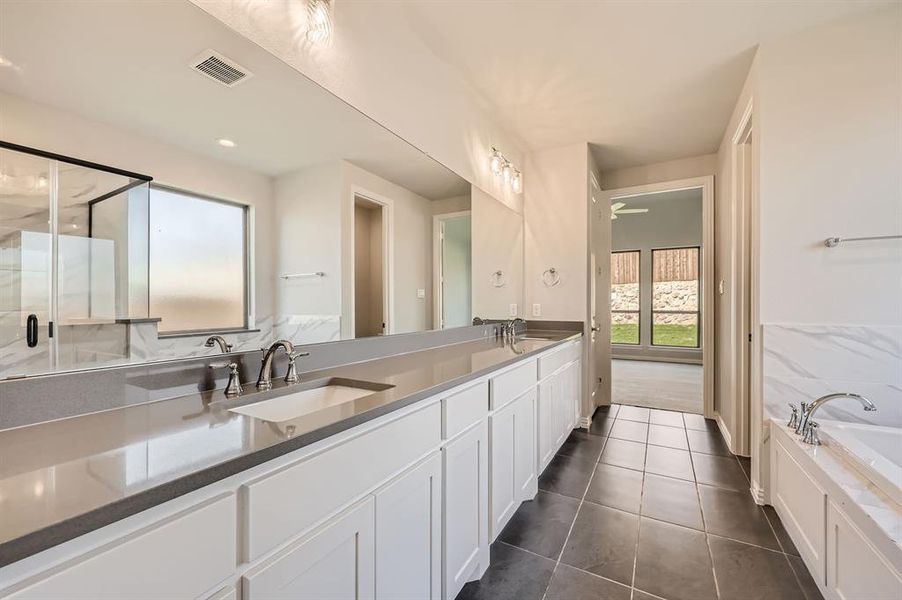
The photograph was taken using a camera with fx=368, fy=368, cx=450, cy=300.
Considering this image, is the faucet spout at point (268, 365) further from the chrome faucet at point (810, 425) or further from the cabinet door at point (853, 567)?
the chrome faucet at point (810, 425)

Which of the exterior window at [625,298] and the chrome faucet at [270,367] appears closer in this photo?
the chrome faucet at [270,367]

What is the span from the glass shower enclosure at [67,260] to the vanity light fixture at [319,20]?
84 cm

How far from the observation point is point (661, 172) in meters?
3.80

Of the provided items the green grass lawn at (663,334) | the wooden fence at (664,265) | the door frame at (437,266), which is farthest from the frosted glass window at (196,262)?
the wooden fence at (664,265)

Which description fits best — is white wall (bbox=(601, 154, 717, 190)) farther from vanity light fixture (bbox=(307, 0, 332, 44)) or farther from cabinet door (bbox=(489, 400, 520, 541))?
vanity light fixture (bbox=(307, 0, 332, 44))

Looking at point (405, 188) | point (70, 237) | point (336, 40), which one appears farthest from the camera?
point (405, 188)

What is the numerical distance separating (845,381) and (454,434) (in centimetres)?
209

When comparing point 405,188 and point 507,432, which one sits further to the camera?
point 405,188

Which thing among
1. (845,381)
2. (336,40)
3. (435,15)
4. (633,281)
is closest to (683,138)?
(845,381)

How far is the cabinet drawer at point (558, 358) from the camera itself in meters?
2.23

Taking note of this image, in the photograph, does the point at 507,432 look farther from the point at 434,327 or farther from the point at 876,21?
the point at 876,21

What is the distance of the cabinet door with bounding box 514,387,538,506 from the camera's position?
6.06ft

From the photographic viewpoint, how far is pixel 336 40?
1508mm

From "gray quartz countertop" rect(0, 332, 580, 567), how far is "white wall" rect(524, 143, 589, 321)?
8.42 ft
